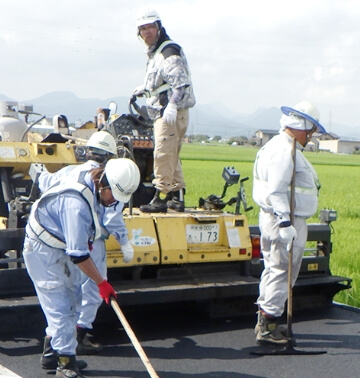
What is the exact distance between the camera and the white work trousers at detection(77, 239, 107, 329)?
18.9 ft

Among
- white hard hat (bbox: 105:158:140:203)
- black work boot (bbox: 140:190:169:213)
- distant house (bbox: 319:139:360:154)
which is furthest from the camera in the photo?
distant house (bbox: 319:139:360:154)

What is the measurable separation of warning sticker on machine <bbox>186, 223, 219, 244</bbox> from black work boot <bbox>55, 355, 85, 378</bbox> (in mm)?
1850

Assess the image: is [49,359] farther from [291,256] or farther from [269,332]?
[291,256]

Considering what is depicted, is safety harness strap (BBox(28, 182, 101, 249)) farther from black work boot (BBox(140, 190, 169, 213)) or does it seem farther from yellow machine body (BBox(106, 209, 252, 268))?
black work boot (BBox(140, 190, 169, 213))

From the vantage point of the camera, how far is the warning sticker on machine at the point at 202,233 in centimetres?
669

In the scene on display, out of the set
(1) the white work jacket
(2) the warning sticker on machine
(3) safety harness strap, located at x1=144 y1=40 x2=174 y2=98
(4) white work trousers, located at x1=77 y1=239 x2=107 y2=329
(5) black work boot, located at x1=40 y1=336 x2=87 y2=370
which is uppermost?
(3) safety harness strap, located at x1=144 y1=40 x2=174 y2=98

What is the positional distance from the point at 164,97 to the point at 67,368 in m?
2.91

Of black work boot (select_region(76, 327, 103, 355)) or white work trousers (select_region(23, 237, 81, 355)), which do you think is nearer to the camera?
white work trousers (select_region(23, 237, 81, 355))

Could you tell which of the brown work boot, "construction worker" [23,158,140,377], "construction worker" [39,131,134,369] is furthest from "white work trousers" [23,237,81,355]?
the brown work boot

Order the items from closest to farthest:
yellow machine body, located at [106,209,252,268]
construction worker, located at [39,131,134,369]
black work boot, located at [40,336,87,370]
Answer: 1. black work boot, located at [40,336,87,370]
2. construction worker, located at [39,131,134,369]
3. yellow machine body, located at [106,209,252,268]

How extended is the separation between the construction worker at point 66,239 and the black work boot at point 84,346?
0.57 metres

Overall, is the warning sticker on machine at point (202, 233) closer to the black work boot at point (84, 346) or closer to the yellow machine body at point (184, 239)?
the yellow machine body at point (184, 239)

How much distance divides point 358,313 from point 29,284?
3378mm

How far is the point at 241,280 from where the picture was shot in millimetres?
6793
